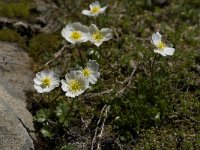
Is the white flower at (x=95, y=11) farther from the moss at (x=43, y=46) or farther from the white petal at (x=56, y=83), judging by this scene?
the white petal at (x=56, y=83)

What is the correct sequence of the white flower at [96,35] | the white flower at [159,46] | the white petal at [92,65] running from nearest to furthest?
the white petal at [92,65] < the white flower at [159,46] < the white flower at [96,35]

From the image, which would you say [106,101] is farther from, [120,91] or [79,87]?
[79,87]

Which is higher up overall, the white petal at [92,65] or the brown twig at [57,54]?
the brown twig at [57,54]

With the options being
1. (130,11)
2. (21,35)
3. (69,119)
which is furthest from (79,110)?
(130,11)

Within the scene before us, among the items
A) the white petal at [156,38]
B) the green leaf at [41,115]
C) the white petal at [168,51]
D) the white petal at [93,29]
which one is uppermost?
the white petal at [93,29]

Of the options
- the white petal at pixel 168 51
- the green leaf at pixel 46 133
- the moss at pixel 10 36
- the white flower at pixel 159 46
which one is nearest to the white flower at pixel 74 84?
the green leaf at pixel 46 133

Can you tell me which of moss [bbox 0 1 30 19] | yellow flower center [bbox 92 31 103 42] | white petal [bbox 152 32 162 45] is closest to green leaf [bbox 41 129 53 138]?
yellow flower center [bbox 92 31 103 42]

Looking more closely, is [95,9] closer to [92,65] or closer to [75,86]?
[92,65]

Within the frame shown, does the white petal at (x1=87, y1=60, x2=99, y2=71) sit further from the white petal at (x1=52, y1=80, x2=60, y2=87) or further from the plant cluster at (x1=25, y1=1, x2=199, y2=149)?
the white petal at (x1=52, y1=80, x2=60, y2=87)
